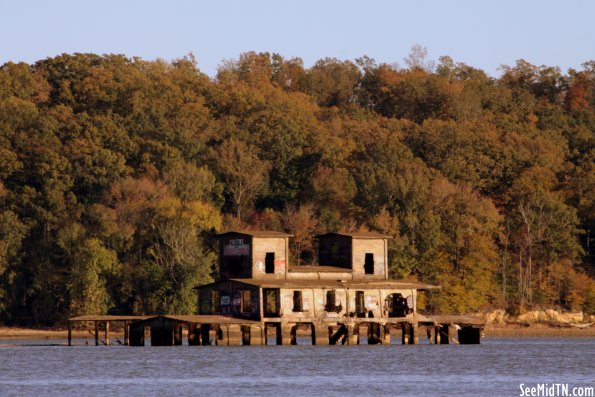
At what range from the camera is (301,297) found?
91438mm

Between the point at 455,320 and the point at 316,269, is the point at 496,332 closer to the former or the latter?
the point at 455,320

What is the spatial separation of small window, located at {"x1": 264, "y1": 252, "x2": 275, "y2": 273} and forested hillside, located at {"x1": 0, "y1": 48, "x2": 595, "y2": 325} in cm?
2498

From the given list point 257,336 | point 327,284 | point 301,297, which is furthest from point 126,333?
point 327,284

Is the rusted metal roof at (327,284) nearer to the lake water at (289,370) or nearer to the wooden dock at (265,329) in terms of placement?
the wooden dock at (265,329)

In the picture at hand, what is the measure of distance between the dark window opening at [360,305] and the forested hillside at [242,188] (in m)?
23.0

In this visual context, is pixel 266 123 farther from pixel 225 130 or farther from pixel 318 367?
pixel 318 367

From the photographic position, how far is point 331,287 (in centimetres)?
9238

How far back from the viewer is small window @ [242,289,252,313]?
301ft

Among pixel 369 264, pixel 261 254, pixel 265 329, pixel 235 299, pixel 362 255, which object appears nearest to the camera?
pixel 235 299

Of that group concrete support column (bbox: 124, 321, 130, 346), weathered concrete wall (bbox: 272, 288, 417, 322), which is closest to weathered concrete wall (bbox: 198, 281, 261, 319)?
weathered concrete wall (bbox: 272, 288, 417, 322)

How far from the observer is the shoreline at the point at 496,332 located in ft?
389

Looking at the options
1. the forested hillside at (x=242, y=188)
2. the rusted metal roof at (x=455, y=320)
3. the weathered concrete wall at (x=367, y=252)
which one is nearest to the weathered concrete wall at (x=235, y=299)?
the weathered concrete wall at (x=367, y=252)

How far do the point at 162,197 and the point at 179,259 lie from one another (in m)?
9.09

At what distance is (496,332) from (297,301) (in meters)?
39.8
